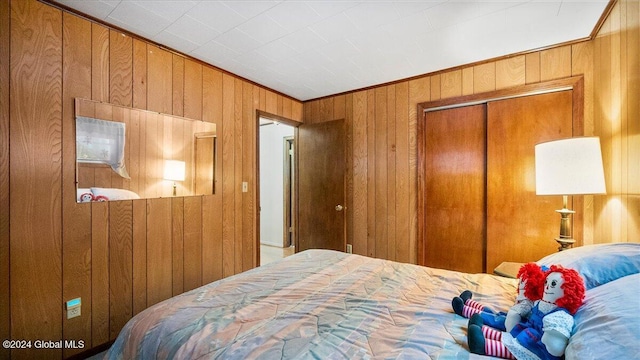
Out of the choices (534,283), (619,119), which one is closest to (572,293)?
(534,283)

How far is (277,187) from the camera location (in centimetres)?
493

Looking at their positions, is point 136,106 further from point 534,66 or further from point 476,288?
point 534,66

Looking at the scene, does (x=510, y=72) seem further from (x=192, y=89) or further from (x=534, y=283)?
(x=192, y=89)

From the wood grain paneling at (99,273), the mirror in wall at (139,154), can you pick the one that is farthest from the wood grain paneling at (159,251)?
the wood grain paneling at (99,273)

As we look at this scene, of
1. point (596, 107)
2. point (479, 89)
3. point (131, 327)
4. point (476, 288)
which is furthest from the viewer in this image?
point (479, 89)

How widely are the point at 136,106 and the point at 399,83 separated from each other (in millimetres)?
2602

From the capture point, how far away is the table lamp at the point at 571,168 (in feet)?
5.04

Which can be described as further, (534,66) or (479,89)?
(479,89)

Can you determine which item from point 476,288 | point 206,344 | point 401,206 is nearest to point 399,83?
point 401,206

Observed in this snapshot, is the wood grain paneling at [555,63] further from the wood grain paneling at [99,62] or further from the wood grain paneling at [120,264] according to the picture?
the wood grain paneling at [120,264]

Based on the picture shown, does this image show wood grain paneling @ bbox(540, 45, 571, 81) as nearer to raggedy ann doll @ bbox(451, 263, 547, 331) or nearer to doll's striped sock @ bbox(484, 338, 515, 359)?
raggedy ann doll @ bbox(451, 263, 547, 331)

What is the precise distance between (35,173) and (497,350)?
8.29ft

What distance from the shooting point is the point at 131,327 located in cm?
109

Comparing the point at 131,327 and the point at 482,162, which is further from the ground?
the point at 482,162
